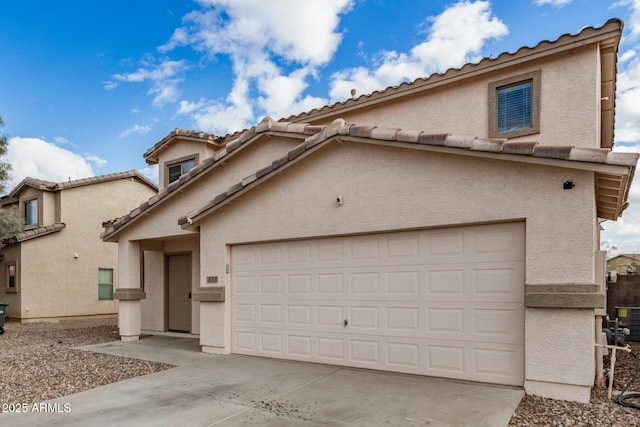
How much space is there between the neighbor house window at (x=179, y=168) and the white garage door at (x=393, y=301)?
17.2 ft

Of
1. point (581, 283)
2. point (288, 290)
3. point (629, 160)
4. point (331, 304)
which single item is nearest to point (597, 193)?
point (629, 160)

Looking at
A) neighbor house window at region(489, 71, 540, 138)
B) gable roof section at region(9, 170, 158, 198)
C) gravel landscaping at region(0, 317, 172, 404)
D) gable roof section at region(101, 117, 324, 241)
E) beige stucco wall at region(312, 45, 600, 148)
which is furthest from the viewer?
gable roof section at region(9, 170, 158, 198)

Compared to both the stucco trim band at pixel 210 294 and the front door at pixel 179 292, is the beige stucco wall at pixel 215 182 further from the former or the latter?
the stucco trim band at pixel 210 294

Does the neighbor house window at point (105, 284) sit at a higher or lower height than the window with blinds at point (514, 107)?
lower

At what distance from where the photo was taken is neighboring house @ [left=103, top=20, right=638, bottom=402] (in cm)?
545

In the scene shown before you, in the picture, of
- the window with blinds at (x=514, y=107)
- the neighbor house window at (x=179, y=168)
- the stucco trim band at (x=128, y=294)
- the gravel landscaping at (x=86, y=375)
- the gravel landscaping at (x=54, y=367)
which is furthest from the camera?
the neighbor house window at (x=179, y=168)

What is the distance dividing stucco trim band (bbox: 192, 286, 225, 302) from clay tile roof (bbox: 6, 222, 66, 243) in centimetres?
1135

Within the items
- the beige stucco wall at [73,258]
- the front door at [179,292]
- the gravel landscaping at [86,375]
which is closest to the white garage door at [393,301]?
the gravel landscaping at [86,375]

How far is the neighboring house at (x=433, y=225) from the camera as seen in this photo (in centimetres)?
545

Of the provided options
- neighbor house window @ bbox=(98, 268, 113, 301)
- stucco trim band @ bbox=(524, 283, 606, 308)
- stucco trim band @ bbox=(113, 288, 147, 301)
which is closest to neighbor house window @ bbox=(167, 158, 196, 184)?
stucco trim band @ bbox=(113, 288, 147, 301)

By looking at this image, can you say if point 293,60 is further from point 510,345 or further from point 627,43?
point 510,345

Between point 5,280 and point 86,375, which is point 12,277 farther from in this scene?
point 86,375

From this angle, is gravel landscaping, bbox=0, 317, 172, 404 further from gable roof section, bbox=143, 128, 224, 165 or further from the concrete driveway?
gable roof section, bbox=143, 128, 224, 165

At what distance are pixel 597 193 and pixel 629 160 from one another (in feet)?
4.42
